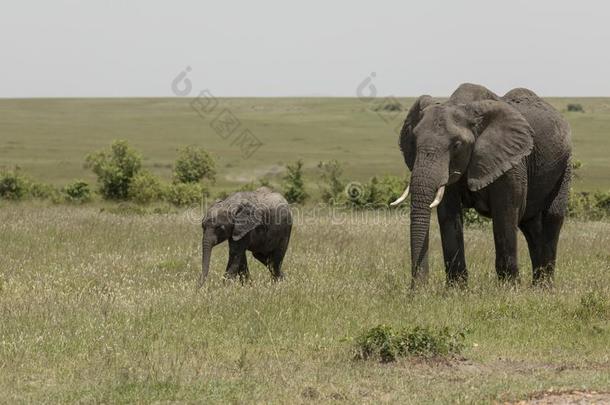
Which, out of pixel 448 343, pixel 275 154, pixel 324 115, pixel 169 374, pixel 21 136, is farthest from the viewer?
pixel 324 115

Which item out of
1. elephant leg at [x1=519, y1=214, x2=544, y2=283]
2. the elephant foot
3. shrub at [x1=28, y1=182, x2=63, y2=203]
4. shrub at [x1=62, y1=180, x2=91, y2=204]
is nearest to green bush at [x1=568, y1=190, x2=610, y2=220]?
elephant leg at [x1=519, y1=214, x2=544, y2=283]

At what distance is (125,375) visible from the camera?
26.3 feet

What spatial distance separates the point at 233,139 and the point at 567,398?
98.6 m

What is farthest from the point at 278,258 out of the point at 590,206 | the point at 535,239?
the point at 590,206

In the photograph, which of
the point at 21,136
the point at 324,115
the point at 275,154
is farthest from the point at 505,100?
the point at 324,115

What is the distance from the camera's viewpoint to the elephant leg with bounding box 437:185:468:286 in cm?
1244

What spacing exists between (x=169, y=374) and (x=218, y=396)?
0.77 m

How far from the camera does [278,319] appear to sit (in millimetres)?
10594

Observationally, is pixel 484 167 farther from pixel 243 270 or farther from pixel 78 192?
pixel 78 192

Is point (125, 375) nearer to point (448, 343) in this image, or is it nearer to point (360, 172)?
point (448, 343)

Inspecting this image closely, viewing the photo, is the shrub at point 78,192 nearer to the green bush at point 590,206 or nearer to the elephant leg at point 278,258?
the green bush at point 590,206

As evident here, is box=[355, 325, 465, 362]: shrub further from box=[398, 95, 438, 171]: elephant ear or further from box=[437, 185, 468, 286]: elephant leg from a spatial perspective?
box=[398, 95, 438, 171]: elephant ear

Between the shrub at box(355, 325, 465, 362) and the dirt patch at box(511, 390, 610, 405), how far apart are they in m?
1.68

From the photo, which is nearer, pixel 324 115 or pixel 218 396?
pixel 218 396
